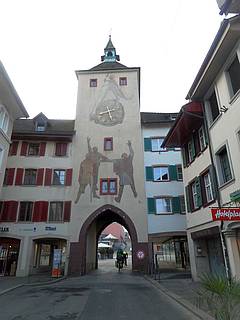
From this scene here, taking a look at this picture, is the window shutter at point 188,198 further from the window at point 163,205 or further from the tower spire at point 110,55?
the tower spire at point 110,55

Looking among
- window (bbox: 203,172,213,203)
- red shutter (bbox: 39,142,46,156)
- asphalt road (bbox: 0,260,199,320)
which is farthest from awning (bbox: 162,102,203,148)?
red shutter (bbox: 39,142,46,156)

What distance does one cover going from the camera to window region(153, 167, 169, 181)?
1073 inches

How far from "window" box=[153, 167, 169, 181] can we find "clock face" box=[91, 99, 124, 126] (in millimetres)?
7071

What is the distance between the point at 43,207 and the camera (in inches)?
1007

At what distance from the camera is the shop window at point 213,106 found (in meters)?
14.2

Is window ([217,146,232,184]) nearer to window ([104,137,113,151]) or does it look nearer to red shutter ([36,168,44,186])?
window ([104,137,113,151])

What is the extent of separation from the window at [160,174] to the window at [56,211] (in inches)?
376

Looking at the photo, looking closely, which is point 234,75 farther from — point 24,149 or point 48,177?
point 24,149

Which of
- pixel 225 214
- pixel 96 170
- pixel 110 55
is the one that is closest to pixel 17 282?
pixel 96 170

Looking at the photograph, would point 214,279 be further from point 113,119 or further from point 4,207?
point 113,119

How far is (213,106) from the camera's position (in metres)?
14.7

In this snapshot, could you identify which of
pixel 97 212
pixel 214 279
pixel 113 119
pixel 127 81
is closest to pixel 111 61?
pixel 127 81

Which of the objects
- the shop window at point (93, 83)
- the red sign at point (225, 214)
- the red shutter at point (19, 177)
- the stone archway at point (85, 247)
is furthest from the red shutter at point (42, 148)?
the red sign at point (225, 214)

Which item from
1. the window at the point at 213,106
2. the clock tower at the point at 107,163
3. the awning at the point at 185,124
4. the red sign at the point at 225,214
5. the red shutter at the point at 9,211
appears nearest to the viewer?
the red sign at the point at 225,214
